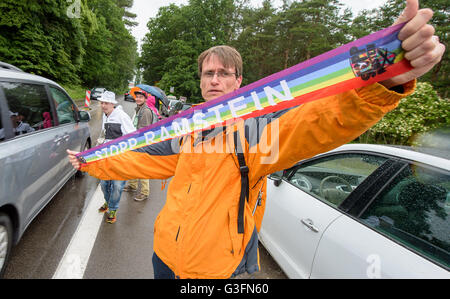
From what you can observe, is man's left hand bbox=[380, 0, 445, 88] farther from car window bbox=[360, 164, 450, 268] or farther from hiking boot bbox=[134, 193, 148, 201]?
hiking boot bbox=[134, 193, 148, 201]

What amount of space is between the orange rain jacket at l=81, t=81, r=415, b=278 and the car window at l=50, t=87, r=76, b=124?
2964 millimetres

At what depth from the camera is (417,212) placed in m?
1.51

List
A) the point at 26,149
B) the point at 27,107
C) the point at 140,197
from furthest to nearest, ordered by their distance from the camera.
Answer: the point at 140,197
the point at 27,107
the point at 26,149

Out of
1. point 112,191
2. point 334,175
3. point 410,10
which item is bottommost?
point 112,191

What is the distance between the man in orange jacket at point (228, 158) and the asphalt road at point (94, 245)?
1472 mm

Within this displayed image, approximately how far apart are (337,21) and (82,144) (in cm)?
2924

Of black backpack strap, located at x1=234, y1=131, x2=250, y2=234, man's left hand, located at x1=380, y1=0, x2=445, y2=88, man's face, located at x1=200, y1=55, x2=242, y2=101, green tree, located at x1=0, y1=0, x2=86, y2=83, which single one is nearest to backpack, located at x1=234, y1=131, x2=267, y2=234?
black backpack strap, located at x1=234, y1=131, x2=250, y2=234

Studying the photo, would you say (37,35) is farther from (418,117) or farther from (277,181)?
(418,117)

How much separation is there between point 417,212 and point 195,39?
34054 millimetres

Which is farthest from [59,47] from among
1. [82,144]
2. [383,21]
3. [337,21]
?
[337,21]

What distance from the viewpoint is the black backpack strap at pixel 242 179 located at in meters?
1.09

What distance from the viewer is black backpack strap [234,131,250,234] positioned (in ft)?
3.59

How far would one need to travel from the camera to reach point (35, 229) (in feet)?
9.54

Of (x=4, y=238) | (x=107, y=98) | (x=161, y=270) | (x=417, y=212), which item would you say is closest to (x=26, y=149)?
(x=4, y=238)
